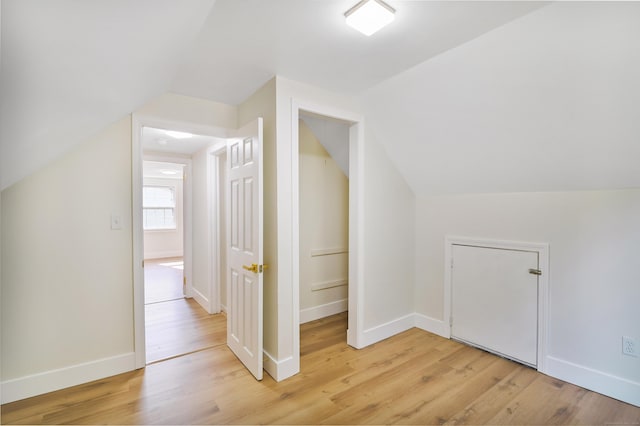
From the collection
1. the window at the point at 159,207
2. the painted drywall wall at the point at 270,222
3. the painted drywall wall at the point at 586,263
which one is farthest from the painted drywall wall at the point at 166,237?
the painted drywall wall at the point at 586,263

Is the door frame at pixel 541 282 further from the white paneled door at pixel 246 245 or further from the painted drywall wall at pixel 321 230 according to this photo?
the white paneled door at pixel 246 245

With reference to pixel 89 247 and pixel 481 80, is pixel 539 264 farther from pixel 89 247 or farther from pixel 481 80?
pixel 89 247

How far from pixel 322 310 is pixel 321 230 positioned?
3.29 ft

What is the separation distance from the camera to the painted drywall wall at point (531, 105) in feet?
5.09

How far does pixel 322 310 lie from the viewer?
3553 mm

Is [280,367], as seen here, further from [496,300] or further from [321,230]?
[496,300]

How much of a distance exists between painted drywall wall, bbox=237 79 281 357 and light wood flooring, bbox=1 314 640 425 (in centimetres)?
38

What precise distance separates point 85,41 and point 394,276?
296 cm

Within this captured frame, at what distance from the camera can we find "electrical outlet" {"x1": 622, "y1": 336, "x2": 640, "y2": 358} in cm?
196

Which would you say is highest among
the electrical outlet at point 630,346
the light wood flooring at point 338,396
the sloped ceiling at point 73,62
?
the sloped ceiling at point 73,62

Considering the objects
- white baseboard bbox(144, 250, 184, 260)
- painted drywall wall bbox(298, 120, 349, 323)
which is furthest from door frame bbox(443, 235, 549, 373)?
white baseboard bbox(144, 250, 184, 260)

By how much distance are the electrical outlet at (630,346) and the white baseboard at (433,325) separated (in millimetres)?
1287

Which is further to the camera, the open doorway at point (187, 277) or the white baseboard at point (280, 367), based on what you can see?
the open doorway at point (187, 277)

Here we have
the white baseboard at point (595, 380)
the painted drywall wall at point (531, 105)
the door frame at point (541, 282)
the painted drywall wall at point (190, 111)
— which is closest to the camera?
the painted drywall wall at point (531, 105)
